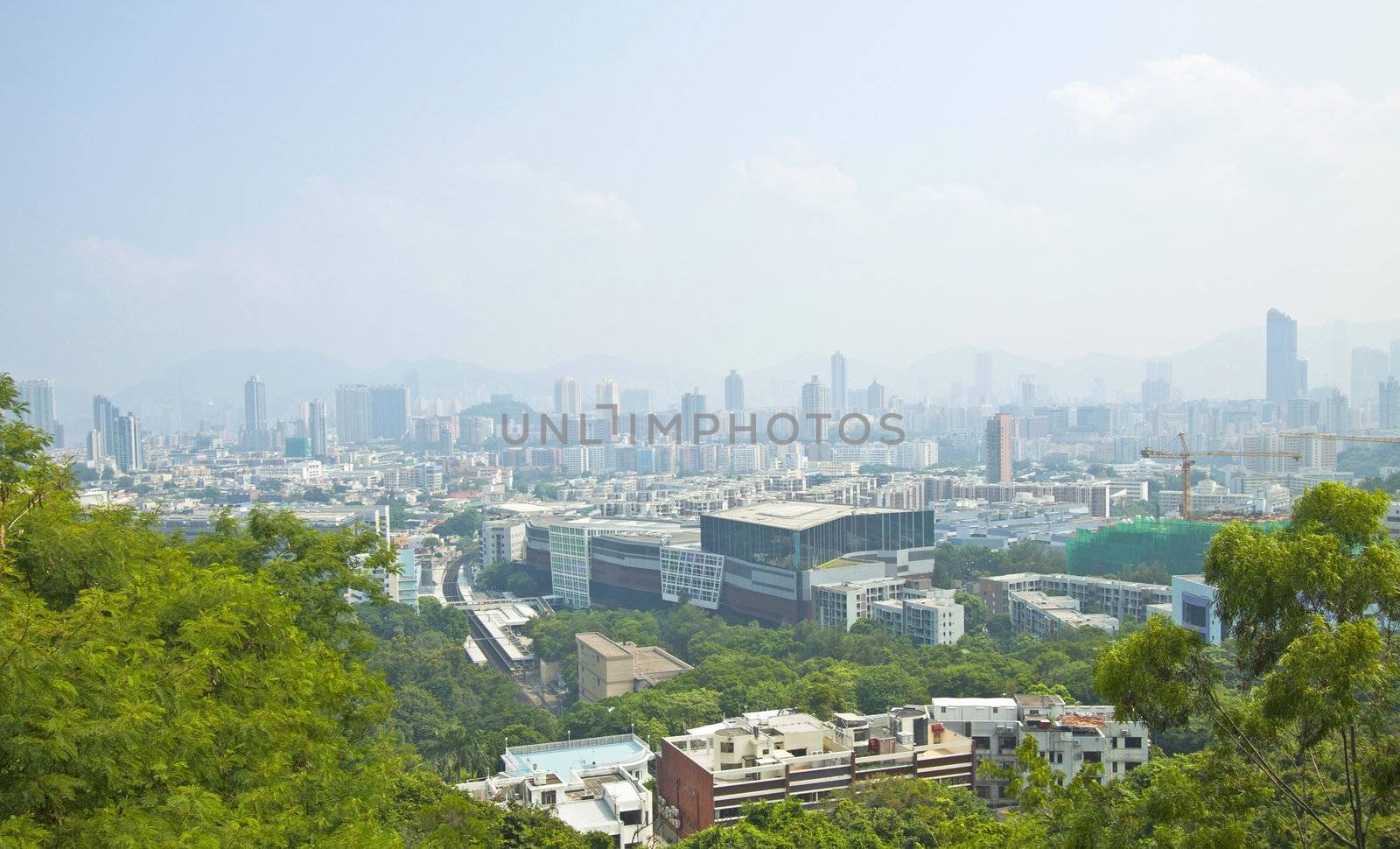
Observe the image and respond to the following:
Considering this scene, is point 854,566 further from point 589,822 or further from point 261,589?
point 261,589

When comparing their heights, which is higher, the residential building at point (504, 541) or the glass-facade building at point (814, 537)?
the glass-facade building at point (814, 537)

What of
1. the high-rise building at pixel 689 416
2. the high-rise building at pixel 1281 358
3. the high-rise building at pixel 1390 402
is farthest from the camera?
the high-rise building at pixel 689 416

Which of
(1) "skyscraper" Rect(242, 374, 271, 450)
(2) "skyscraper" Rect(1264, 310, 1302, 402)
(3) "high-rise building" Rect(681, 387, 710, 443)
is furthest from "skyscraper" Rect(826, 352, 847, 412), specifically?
(1) "skyscraper" Rect(242, 374, 271, 450)

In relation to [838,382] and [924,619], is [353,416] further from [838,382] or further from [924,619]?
[924,619]

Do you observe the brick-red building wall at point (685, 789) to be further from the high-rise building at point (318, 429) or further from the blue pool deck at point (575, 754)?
the high-rise building at point (318, 429)

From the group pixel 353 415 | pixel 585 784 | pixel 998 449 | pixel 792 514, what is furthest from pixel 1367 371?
pixel 585 784

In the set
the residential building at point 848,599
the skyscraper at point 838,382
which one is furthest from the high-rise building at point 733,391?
the residential building at point 848,599

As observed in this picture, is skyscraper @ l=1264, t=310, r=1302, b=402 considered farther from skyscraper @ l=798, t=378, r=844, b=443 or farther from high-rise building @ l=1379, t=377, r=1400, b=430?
skyscraper @ l=798, t=378, r=844, b=443
